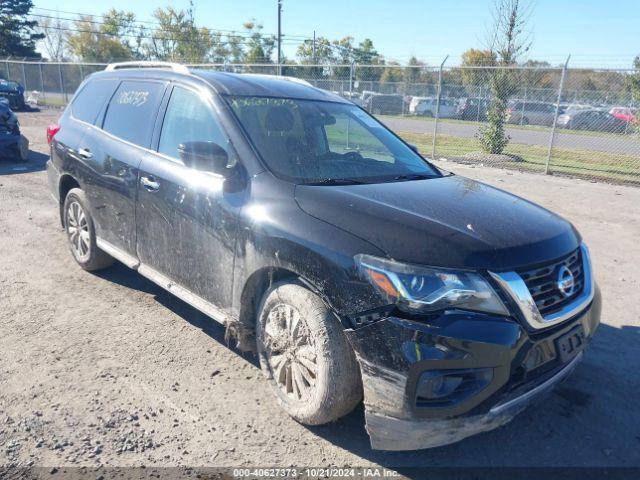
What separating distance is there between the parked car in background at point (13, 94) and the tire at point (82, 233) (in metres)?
21.7

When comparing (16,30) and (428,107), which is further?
(16,30)

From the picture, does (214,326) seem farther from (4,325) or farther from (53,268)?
(53,268)

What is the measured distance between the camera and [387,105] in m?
22.9

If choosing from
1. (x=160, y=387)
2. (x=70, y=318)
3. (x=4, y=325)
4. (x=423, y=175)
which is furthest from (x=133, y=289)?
(x=423, y=175)

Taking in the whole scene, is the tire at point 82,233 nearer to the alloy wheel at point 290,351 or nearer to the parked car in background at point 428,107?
the alloy wheel at point 290,351

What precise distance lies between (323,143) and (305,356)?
5.43ft

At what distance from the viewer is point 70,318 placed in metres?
4.04

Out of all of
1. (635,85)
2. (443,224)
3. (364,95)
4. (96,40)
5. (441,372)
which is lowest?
(441,372)

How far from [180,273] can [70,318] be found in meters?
1.17

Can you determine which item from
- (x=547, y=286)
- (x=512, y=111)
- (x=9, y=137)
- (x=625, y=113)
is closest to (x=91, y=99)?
(x=547, y=286)

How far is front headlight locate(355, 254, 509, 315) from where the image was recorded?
7.52 ft

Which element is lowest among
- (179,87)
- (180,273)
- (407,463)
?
(407,463)

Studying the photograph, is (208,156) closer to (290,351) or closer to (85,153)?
(290,351)

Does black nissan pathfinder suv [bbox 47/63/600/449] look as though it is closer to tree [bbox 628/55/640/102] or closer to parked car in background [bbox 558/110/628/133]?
tree [bbox 628/55/640/102]
